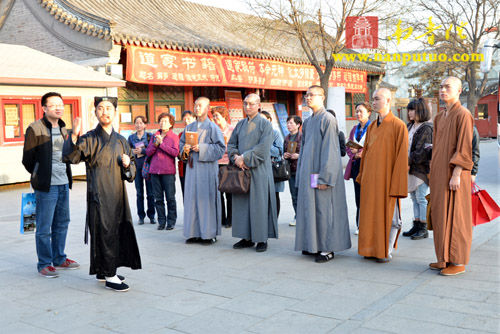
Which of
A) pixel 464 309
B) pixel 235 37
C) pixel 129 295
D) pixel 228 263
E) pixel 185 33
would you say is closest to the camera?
pixel 464 309

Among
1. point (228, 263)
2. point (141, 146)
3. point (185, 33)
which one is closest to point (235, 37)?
point (185, 33)

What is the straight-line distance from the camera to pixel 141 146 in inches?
285

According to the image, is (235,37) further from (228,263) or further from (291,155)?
(228,263)

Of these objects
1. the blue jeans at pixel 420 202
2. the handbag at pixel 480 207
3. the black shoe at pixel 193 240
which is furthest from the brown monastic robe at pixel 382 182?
the black shoe at pixel 193 240

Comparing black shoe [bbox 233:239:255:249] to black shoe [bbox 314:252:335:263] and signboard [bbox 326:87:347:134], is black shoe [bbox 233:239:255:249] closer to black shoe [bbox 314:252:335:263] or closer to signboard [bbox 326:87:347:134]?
black shoe [bbox 314:252:335:263]

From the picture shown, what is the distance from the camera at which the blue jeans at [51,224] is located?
4.77m

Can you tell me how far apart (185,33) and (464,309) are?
14.1 meters

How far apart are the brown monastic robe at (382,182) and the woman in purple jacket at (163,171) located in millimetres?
2863

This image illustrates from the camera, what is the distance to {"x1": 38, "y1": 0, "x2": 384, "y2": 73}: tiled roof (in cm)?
1360

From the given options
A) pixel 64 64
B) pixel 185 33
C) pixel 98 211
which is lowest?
pixel 98 211

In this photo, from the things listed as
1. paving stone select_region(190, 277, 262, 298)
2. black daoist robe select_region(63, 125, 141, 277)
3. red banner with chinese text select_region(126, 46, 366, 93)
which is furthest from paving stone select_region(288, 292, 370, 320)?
red banner with chinese text select_region(126, 46, 366, 93)

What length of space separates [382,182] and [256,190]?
1.38 meters

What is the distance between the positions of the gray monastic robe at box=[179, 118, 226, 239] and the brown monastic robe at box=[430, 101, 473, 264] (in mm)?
2516

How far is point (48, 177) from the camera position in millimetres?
4711
